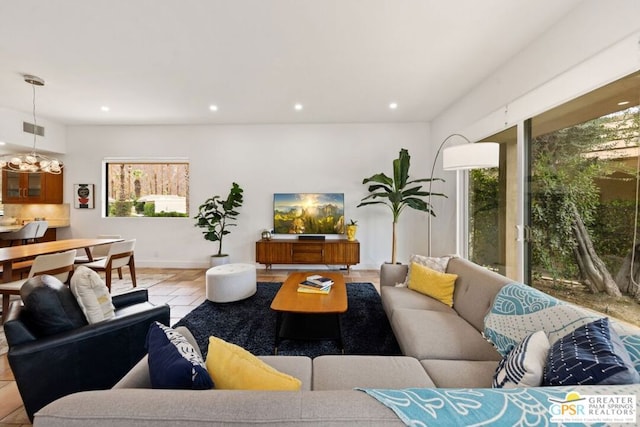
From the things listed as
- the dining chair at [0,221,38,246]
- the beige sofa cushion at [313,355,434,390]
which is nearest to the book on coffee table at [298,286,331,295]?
the beige sofa cushion at [313,355,434,390]

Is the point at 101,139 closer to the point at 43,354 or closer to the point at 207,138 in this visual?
the point at 207,138

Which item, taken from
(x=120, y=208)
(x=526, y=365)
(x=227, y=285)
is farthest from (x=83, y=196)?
(x=526, y=365)

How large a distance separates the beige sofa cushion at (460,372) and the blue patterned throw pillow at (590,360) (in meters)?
0.40

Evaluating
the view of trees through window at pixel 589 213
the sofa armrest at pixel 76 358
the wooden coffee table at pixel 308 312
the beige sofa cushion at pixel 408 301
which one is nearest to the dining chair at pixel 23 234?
the sofa armrest at pixel 76 358

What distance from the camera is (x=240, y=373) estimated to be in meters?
0.95

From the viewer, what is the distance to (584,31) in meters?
2.11

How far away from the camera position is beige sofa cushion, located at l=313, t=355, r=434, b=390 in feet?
4.25

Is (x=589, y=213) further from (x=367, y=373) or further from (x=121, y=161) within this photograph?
(x=121, y=161)

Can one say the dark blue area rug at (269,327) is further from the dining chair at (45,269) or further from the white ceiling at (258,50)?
the white ceiling at (258,50)

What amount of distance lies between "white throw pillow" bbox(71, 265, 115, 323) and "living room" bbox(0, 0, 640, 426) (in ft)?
7.10

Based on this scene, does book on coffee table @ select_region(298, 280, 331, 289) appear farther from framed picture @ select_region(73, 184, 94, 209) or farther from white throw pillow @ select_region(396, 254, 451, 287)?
framed picture @ select_region(73, 184, 94, 209)

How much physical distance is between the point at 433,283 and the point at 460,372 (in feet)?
3.97

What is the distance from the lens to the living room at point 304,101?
2.24 meters

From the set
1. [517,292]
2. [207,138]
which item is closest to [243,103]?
[207,138]
